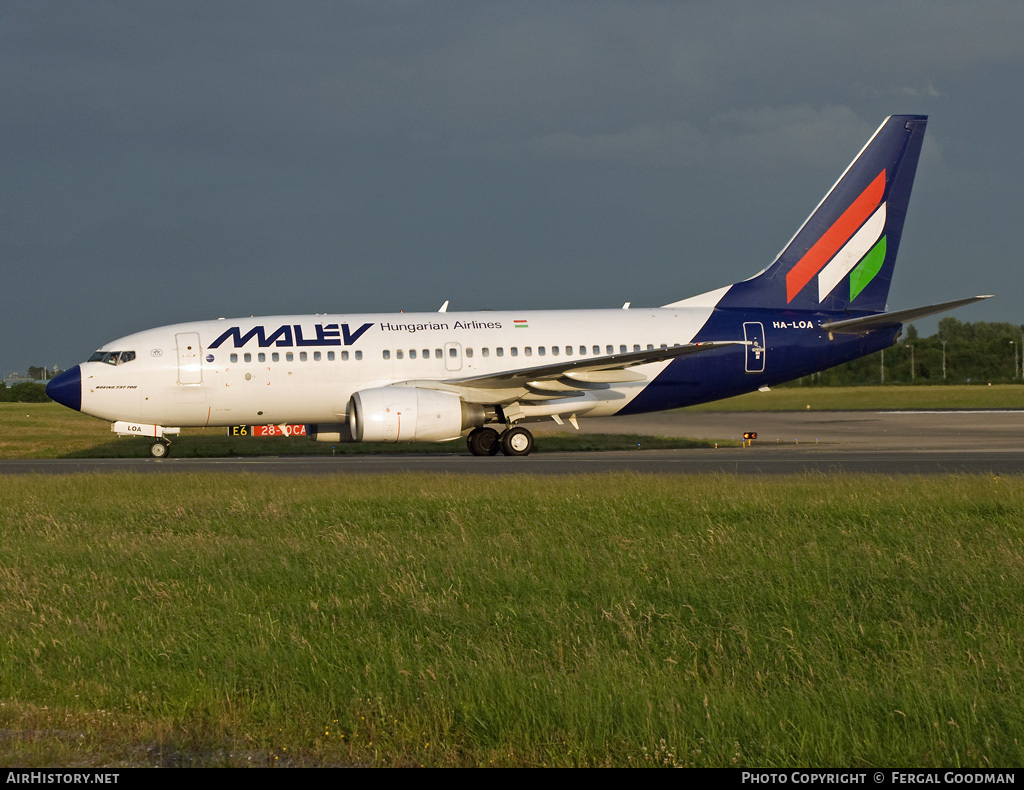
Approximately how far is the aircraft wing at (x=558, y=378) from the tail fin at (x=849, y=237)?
9.39 feet

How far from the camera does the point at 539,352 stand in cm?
2481

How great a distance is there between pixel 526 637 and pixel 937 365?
111 m

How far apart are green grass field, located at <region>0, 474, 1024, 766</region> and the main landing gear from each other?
39.3 ft

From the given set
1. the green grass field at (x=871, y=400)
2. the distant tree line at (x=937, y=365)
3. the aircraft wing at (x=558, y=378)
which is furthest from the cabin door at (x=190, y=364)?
the distant tree line at (x=937, y=365)

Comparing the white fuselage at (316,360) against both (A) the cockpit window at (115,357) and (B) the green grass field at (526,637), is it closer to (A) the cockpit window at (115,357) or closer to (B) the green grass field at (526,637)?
(A) the cockpit window at (115,357)

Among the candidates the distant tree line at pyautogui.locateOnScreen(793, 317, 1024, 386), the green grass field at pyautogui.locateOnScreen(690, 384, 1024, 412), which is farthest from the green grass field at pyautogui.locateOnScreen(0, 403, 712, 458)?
the distant tree line at pyautogui.locateOnScreen(793, 317, 1024, 386)

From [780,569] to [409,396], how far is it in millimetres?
14379

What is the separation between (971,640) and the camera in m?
6.08

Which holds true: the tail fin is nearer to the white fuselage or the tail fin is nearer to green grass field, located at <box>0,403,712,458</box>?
the white fuselage

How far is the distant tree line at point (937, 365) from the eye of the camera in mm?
97688

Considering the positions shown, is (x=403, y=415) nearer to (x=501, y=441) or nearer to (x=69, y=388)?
(x=501, y=441)
